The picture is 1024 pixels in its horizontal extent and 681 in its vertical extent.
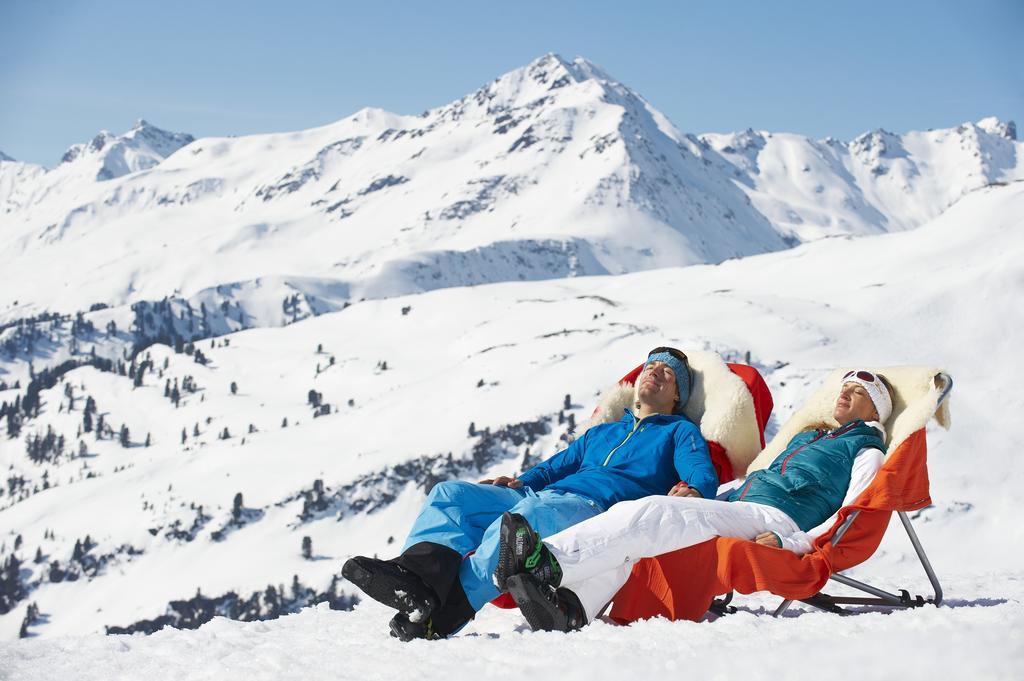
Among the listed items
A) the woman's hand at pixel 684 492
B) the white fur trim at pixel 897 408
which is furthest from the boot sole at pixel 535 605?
the white fur trim at pixel 897 408

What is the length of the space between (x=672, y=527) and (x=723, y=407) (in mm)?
2889

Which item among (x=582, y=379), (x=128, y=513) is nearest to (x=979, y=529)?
(x=582, y=379)

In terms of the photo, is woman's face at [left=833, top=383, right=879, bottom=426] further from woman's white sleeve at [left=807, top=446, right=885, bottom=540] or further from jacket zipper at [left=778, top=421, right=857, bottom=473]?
woman's white sleeve at [left=807, top=446, right=885, bottom=540]

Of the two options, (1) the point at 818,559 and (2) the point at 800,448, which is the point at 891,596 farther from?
(2) the point at 800,448

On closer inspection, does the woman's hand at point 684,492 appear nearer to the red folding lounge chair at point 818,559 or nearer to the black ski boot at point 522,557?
the red folding lounge chair at point 818,559

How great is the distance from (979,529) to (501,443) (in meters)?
83.3

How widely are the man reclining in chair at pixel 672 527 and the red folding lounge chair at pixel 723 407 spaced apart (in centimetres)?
45

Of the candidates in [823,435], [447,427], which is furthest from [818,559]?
[447,427]

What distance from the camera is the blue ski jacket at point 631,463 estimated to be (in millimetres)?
8453

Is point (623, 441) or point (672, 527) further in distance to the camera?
point (623, 441)

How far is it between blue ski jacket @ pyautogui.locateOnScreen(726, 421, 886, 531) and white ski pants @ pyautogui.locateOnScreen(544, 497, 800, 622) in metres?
0.85

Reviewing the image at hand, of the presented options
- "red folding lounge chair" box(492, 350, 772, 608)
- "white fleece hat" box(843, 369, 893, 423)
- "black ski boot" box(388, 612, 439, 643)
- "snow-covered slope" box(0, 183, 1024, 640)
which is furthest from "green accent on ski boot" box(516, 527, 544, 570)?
"snow-covered slope" box(0, 183, 1024, 640)

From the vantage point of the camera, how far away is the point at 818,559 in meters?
7.29

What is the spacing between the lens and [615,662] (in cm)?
507
